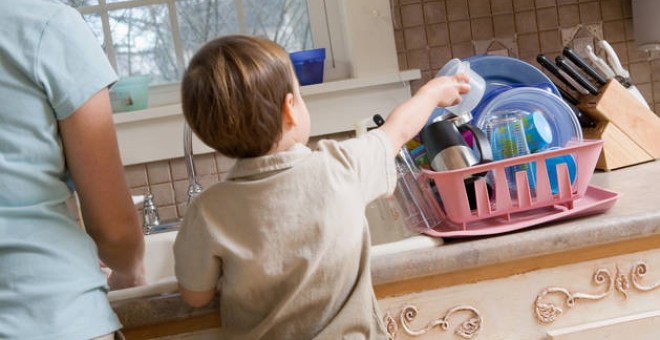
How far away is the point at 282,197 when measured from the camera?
102cm

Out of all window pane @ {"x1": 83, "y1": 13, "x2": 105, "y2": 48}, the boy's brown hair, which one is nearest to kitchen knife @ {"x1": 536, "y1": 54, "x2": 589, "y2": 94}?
the boy's brown hair

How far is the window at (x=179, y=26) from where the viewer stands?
7.20 ft

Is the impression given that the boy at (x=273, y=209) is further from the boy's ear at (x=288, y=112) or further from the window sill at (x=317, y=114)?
the window sill at (x=317, y=114)

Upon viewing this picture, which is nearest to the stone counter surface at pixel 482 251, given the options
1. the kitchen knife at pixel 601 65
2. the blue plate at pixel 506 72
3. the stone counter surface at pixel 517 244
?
the stone counter surface at pixel 517 244

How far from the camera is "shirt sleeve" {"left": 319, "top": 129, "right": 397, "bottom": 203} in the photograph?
1066 millimetres

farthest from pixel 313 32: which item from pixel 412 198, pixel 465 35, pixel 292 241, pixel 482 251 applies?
pixel 292 241

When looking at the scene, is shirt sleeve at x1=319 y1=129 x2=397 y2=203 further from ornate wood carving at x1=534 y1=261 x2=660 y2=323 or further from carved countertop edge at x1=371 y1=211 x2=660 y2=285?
ornate wood carving at x1=534 y1=261 x2=660 y2=323

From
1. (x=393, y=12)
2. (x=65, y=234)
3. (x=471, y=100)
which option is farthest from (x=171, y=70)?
(x=65, y=234)

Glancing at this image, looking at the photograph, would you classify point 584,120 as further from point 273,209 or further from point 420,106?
point 273,209

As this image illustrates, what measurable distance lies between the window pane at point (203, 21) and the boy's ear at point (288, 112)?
1.23 m

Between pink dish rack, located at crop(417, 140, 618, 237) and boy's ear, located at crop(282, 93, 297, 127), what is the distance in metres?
0.30

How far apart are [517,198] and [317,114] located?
0.84 metres

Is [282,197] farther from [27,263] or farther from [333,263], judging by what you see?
[27,263]

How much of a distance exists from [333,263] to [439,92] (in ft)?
1.09
